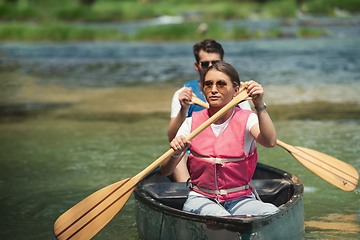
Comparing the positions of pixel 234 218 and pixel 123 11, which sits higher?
pixel 123 11

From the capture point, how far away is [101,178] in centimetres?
501

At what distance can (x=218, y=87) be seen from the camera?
8.89ft

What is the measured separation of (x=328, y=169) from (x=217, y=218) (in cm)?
143

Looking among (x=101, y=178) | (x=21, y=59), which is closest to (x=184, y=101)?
(x=101, y=178)

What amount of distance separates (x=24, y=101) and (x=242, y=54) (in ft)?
36.1

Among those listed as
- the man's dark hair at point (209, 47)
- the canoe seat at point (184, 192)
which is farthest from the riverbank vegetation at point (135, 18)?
A: the canoe seat at point (184, 192)

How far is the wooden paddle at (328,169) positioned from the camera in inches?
139

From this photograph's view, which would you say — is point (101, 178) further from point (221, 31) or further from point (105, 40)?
point (105, 40)

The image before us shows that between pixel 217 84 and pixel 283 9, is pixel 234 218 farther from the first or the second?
pixel 283 9

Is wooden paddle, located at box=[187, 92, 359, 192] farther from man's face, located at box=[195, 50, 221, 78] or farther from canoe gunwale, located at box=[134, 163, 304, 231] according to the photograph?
man's face, located at box=[195, 50, 221, 78]

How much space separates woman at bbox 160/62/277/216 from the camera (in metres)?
2.68

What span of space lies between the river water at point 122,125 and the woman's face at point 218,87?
4.73 feet

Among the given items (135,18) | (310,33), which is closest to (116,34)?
(310,33)

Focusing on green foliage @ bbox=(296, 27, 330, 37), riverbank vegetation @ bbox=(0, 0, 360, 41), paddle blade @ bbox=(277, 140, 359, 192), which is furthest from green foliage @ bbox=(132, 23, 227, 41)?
paddle blade @ bbox=(277, 140, 359, 192)
